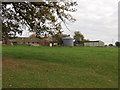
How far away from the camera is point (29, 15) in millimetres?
14906

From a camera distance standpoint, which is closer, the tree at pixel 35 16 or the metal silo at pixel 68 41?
the tree at pixel 35 16

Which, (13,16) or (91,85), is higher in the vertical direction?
(13,16)

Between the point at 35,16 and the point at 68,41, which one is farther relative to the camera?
the point at 68,41

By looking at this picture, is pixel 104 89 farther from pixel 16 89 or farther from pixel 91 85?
pixel 16 89

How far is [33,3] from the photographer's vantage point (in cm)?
1440

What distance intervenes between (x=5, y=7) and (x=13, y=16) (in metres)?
1.03

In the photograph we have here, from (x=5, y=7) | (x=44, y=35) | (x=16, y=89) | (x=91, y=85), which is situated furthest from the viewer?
(x=44, y=35)

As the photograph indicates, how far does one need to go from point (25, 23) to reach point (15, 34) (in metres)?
1.35

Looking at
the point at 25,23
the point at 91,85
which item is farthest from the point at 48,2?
the point at 91,85

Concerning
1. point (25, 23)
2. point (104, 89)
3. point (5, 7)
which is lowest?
point (104, 89)

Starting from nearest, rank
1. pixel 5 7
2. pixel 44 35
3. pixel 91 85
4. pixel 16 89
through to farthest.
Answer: pixel 16 89 < pixel 91 85 < pixel 5 7 < pixel 44 35

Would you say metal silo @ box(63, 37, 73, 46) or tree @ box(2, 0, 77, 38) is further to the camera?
metal silo @ box(63, 37, 73, 46)

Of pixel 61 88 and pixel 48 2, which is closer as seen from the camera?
pixel 61 88

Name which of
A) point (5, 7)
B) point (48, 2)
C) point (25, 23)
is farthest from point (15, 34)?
point (48, 2)
